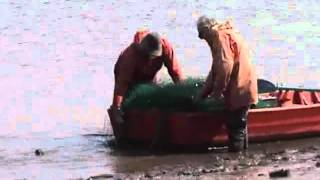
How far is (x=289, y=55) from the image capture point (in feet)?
75.4

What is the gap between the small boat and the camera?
11.7 m

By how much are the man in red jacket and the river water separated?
0.78m

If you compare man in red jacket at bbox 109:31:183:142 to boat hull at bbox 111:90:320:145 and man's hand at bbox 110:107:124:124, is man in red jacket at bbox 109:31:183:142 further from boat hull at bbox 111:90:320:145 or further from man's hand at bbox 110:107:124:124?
boat hull at bbox 111:90:320:145

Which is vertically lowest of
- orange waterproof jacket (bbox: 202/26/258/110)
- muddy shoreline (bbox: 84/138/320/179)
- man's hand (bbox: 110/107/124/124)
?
muddy shoreline (bbox: 84/138/320/179)

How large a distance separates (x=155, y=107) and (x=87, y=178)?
180cm

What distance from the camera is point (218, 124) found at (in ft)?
38.7

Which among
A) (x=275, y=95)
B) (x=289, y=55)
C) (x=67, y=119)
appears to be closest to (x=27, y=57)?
(x=289, y=55)

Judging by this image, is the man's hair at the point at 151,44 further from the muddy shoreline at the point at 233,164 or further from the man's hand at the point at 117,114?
the muddy shoreline at the point at 233,164

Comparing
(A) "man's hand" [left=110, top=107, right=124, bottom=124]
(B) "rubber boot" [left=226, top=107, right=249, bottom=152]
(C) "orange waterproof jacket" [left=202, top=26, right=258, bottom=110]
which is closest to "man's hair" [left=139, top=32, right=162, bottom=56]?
(C) "orange waterproof jacket" [left=202, top=26, right=258, bottom=110]

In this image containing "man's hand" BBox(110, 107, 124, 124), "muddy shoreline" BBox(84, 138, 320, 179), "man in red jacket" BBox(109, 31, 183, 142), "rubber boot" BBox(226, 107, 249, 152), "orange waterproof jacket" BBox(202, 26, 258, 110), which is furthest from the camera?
"man's hand" BBox(110, 107, 124, 124)

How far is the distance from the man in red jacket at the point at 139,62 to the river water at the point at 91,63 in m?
0.78

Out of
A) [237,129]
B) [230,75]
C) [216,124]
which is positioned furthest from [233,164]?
[230,75]

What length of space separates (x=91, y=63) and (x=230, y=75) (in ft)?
34.0

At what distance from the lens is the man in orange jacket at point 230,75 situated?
37.2 feet
